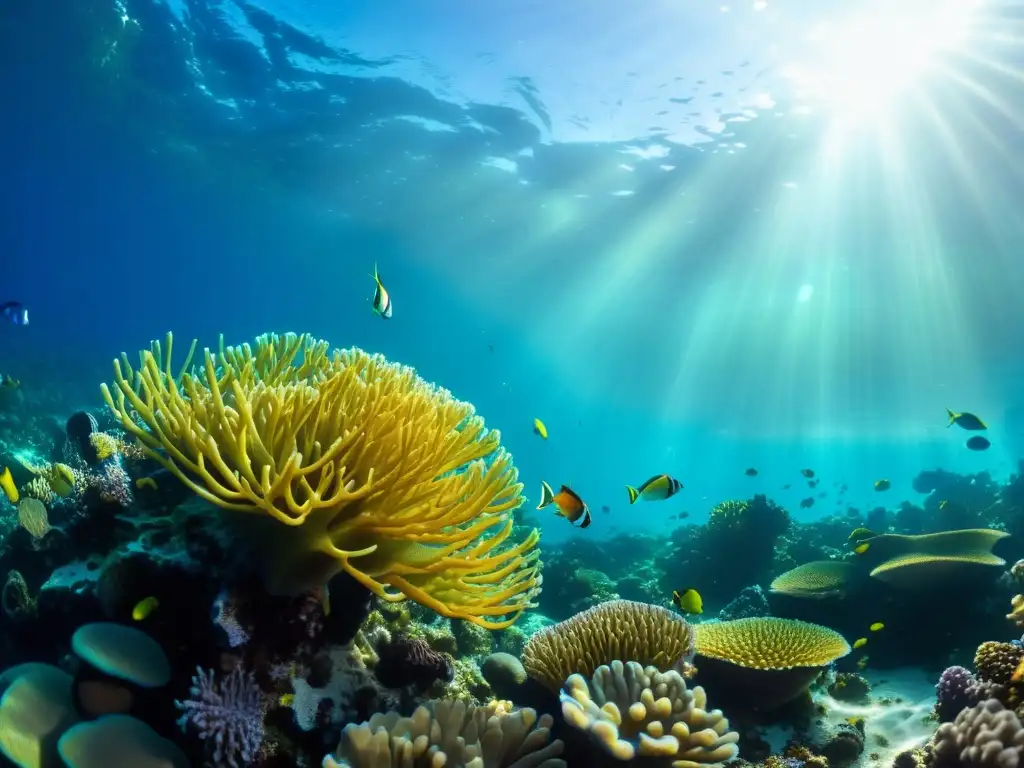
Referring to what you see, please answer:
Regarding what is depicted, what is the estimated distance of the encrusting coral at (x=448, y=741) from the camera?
2611mm

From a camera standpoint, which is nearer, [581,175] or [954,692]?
[954,692]

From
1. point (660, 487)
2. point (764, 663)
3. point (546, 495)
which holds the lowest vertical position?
point (764, 663)

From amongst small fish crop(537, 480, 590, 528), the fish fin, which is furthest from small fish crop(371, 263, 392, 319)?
small fish crop(537, 480, 590, 528)

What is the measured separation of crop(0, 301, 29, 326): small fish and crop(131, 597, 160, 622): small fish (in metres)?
8.28

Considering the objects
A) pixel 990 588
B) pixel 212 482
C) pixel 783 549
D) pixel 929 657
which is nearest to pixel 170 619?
pixel 212 482

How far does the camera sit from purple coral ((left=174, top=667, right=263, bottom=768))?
8.83 ft

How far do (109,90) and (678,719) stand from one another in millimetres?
37444

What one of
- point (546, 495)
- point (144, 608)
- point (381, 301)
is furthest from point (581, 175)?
point (144, 608)

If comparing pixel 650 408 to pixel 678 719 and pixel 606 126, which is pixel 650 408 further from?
pixel 678 719

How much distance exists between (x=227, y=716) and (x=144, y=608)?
793mm

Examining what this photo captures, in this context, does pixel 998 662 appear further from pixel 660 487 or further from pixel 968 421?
pixel 968 421

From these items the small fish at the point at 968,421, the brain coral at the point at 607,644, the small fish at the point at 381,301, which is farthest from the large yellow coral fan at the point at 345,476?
the small fish at the point at 968,421

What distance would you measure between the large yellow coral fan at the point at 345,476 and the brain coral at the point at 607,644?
3.15ft

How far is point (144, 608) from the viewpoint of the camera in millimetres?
3059
